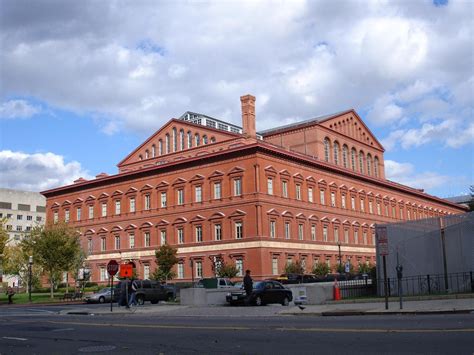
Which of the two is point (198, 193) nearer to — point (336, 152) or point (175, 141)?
point (175, 141)

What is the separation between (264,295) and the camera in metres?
30.5

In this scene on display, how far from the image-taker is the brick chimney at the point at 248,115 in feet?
215

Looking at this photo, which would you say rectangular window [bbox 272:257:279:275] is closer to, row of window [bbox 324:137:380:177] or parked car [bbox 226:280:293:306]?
row of window [bbox 324:137:380:177]

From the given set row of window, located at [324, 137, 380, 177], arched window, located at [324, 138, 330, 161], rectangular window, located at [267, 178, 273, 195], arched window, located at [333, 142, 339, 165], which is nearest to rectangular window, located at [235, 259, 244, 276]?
rectangular window, located at [267, 178, 273, 195]

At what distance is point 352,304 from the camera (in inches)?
946

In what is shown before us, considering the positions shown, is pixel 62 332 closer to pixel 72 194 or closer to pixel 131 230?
pixel 131 230

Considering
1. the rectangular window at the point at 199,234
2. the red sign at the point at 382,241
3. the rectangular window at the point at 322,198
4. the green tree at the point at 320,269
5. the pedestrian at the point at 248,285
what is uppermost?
the rectangular window at the point at 322,198

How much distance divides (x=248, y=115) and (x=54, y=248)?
1022 inches

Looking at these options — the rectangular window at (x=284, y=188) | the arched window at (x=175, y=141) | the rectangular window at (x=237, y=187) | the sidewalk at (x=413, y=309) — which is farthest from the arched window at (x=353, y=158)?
the sidewalk at (x=413, y=309)

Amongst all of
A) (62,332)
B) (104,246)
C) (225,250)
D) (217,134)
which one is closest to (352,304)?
(62,332)

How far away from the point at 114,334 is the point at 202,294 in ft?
53.5

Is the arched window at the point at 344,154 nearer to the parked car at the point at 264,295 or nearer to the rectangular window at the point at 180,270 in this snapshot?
the rectangular window at the point at 180,270

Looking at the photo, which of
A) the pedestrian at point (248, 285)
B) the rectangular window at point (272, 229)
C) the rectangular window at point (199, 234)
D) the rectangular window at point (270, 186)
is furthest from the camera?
the rectangular window at point (199, 234)

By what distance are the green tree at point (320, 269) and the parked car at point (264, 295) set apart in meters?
31.9
